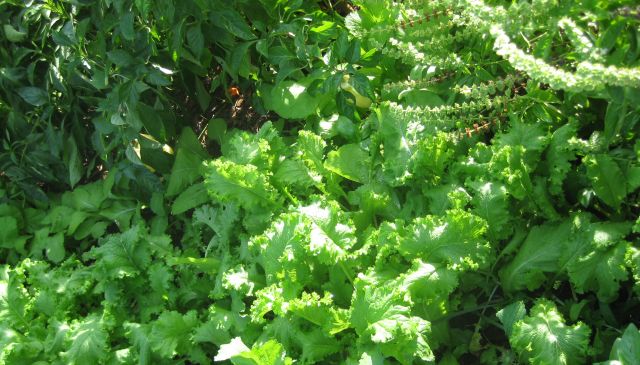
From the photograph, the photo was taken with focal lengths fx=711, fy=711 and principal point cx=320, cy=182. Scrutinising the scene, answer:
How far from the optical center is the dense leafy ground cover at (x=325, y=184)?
194 centimetres

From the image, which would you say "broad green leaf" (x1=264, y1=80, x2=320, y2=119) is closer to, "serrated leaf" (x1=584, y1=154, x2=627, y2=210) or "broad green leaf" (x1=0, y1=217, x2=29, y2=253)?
"serrated leaf" (x1=584, y1=154, x2=627, y2=210)

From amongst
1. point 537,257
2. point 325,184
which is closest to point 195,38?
point 325,184

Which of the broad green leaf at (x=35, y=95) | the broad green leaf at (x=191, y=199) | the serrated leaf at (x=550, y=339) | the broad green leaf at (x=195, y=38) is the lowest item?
the broad green leaf at (x=191, y=199)

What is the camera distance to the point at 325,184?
2.57 m

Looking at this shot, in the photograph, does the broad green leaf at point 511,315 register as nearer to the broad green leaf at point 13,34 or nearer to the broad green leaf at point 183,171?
the broad green leaf at point 183,171

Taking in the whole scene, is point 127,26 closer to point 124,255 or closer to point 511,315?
point 124,255

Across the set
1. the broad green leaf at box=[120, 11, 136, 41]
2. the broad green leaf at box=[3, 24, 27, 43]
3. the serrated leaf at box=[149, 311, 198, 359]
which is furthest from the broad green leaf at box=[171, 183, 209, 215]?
the broad green leaf at box=[3, 24, 27, 43]

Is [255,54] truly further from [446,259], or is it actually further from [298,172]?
[446,259]

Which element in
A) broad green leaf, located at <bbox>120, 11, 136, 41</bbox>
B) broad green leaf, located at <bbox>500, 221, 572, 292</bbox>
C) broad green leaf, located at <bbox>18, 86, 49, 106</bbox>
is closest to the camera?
broad green leaf, located at <bbox>500, 221, 572, 292</bbox>

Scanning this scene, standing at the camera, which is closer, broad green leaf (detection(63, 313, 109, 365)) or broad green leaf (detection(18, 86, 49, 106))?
broad green leaf (detection(63, 313, 109, 365))

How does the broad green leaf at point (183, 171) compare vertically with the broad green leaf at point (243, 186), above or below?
below

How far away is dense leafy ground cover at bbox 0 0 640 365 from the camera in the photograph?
194 centimetres

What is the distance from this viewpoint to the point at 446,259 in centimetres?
204

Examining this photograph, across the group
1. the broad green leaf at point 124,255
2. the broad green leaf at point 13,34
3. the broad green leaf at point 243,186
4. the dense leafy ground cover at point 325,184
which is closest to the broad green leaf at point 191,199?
→ the dense leafy ground cover at point 325,184
